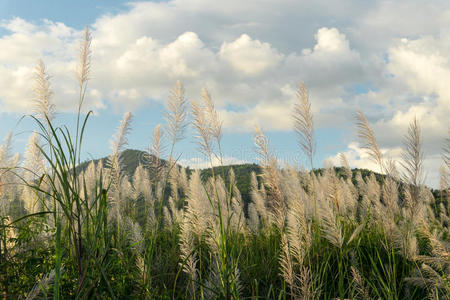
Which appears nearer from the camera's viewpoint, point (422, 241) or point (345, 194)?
point (422, 241)

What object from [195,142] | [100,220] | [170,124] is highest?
[170,124]

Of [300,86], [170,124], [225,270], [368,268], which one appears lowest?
[368,268]

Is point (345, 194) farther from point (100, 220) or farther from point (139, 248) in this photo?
point (100, 220)

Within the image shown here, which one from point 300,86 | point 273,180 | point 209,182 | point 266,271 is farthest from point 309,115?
point 266,271

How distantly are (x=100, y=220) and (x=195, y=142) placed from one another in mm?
1116

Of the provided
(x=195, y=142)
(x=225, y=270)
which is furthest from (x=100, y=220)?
(x=195, y=142)

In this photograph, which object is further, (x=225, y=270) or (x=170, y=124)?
(x=170, y=124)

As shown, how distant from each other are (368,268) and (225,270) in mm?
2429

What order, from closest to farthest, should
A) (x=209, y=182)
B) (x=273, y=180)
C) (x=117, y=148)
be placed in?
1. (x=273, y=180)
2. (x=117, y=148)
3. (x=209, y=182)

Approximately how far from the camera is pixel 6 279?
9.39 feet

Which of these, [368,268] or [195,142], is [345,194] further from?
[195,142]

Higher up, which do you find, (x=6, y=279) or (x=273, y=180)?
(x=273, y=180)

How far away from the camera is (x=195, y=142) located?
2947mm

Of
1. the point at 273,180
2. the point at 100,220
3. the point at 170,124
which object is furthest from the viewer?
the point at 170,124
